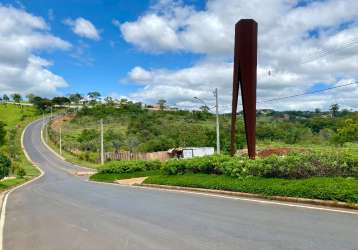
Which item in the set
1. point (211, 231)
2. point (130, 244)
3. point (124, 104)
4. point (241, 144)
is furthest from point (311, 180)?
point (124, 104)

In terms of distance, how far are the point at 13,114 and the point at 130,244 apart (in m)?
150

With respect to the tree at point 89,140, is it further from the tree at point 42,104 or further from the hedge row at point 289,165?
the hedge row at point 289,165

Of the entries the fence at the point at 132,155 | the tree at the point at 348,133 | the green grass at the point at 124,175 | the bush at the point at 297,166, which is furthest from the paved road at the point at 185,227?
the fence at the point at 132,155

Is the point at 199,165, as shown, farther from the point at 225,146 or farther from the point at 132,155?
the point at 132,155

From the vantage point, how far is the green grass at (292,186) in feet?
34.2

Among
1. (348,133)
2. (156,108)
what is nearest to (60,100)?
(156,108)

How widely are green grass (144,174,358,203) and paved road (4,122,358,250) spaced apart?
110cm

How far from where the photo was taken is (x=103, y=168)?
3444cm

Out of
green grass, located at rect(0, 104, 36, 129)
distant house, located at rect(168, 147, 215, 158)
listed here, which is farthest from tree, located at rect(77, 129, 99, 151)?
green grass, located at rect(0, 104, 36, 129)

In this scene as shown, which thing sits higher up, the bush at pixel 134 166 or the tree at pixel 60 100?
the tree at pixel 60 100

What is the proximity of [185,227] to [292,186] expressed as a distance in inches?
187

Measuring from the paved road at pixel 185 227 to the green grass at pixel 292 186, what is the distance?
1.10m

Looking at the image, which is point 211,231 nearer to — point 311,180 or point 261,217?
point 261,217

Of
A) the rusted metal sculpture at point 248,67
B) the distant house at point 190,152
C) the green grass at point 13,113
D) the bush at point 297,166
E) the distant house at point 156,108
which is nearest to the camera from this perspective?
the bush at point 297,166
